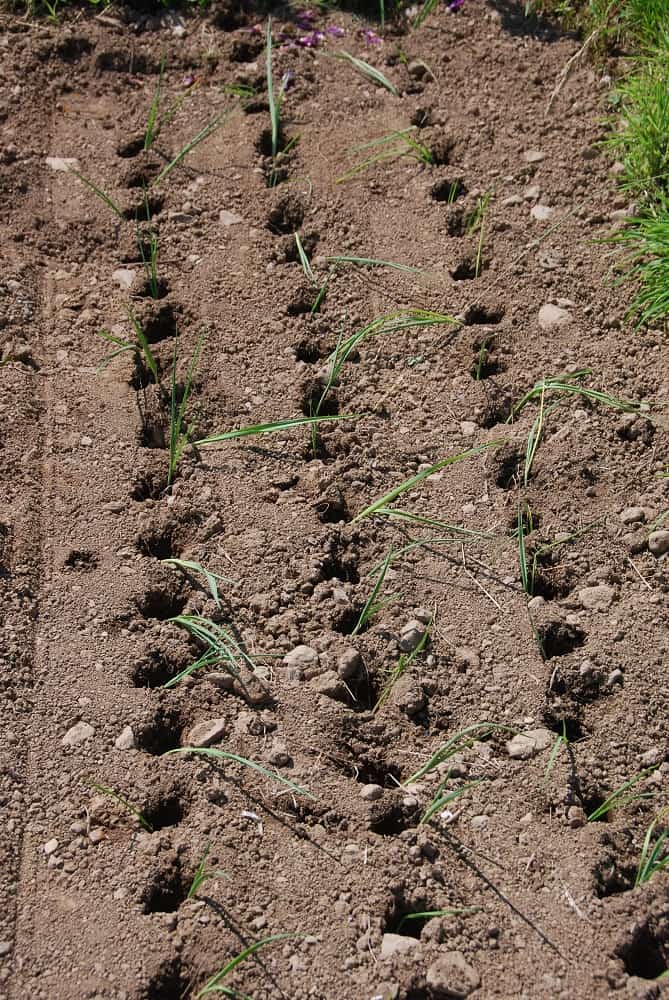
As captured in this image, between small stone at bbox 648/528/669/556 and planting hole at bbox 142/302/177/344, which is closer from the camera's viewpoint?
small stone at bbox 648/528/669/556

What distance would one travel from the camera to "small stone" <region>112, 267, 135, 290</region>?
2.79m

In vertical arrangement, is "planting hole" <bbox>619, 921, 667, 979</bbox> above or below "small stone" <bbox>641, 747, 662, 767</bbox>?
below

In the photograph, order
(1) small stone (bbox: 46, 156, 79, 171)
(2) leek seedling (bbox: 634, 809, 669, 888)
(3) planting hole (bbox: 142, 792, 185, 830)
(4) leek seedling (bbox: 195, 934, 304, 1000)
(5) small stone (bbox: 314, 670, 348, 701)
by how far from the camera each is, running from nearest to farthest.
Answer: (4) leek seedling (bbox: 195, 934, 304, 1000) → (2) leek seedling (bbox: 634, 809, 669, 888) → (3) planting hole (bbox: 142, 792, 185, 830) → (5) small stone (bbox: 314, 670, 348, 701) → (1) small stone (bbox: 46, 156, 79, 171)

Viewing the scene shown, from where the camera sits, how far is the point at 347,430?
97.9 inches

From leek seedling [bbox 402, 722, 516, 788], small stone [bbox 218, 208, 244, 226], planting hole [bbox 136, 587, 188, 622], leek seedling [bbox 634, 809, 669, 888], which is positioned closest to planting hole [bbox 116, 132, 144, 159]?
small stone [bbox 218, 208, 244, 226]

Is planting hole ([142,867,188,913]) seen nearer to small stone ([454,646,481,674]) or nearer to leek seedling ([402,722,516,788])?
leek seedling ([402,722,516,788])

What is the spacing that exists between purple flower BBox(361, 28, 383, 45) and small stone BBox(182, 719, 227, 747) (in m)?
2.25

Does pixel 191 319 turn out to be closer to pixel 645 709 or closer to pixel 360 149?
Answer: pixel 360 149

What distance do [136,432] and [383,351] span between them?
642 millimetres

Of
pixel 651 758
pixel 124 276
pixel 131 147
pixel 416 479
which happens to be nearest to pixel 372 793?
pixel 651 758

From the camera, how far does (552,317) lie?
2.63 metres

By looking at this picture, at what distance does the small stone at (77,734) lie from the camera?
2.05 m

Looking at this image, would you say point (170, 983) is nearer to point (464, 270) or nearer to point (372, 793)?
point (372, 793)

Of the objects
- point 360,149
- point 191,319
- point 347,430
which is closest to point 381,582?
point 347,430
